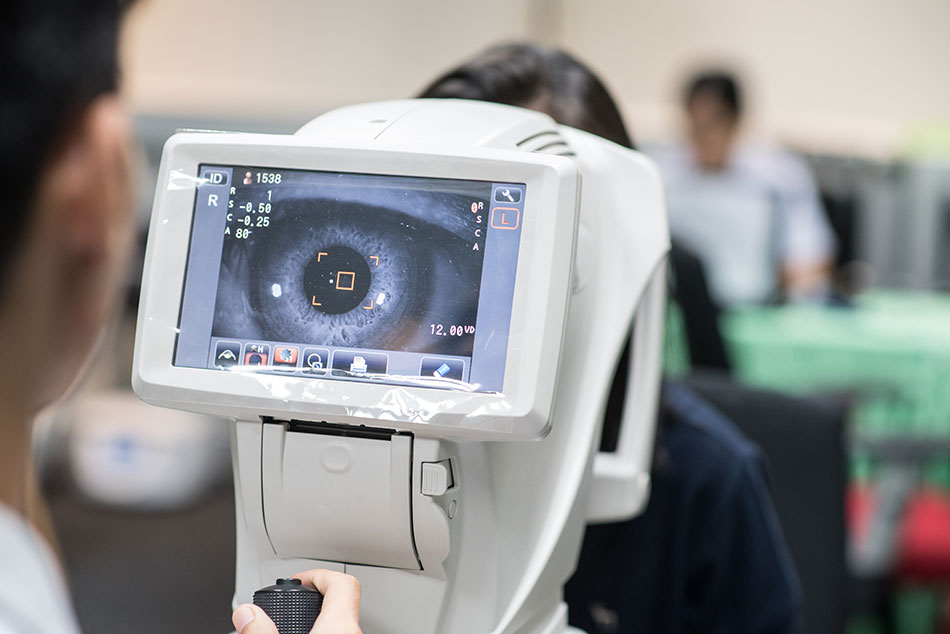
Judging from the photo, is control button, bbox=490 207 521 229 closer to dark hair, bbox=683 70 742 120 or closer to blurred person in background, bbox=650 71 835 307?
blurred person in background, bbox=650 71 835 307

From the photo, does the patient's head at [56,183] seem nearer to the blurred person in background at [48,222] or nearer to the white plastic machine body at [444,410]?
the blurred person in background at [48,222]

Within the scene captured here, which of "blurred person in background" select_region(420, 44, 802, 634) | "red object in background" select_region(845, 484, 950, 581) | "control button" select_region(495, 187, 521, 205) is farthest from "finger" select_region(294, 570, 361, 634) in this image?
"red object in background" select_region(845, 484, 950, 581)

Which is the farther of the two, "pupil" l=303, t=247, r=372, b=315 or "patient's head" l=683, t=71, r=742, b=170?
"patient's head" l=683, t=71, r=742, b=170

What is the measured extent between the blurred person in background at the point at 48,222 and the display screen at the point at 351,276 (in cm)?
15

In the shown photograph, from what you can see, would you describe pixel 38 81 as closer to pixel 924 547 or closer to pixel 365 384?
pixel 365 384

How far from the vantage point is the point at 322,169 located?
0.58 metres

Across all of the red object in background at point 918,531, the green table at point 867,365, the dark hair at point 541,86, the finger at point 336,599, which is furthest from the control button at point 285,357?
the green table at point 867,365

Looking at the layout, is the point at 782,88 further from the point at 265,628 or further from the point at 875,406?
the point at 265,628

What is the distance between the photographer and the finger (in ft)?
1.80

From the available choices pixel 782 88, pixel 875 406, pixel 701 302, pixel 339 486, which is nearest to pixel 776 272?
pixel 875 406

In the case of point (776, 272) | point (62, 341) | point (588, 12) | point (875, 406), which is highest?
point (588, 12)

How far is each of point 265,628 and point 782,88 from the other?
4045 millimetres

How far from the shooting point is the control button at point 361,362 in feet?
1.87

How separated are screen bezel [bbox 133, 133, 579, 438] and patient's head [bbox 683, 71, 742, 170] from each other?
2759 millimetres
